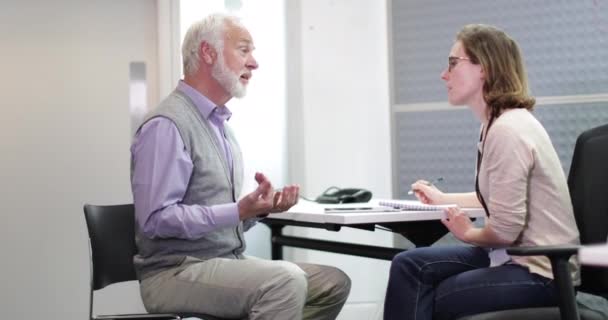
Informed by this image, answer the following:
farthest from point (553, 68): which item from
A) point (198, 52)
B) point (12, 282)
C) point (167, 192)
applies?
point (12, 282)

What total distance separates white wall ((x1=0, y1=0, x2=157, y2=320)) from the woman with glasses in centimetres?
203

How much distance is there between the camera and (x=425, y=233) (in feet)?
7.70

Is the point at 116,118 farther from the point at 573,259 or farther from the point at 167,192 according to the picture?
the point at 573,259

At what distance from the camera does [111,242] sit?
210cm

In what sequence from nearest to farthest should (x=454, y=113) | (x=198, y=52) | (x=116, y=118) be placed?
(x=198, y=52) < (x=454, y=113) < (x=116, y=118)

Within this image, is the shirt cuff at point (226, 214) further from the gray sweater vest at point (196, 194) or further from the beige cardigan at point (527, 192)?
the beige cardigan at point (527, 192)

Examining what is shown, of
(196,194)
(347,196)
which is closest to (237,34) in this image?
(196,194)

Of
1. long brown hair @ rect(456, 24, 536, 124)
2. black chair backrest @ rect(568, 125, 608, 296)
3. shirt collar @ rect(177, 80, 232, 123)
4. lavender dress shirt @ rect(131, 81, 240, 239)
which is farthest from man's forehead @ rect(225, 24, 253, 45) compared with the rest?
black chair backrest @ rect(568, 125, 608, 296)

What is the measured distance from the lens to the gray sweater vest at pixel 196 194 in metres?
2.00

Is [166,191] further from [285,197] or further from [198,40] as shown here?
[198,40]

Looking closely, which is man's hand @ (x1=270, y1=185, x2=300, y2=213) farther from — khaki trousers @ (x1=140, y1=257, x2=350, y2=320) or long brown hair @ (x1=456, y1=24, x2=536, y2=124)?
long brown hair @ (x1=456, y1=24, x2=536, y2=124)

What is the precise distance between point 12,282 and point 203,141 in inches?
75.0

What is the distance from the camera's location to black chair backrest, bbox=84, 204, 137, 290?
2.03 meters

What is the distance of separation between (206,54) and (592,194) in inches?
47.4
